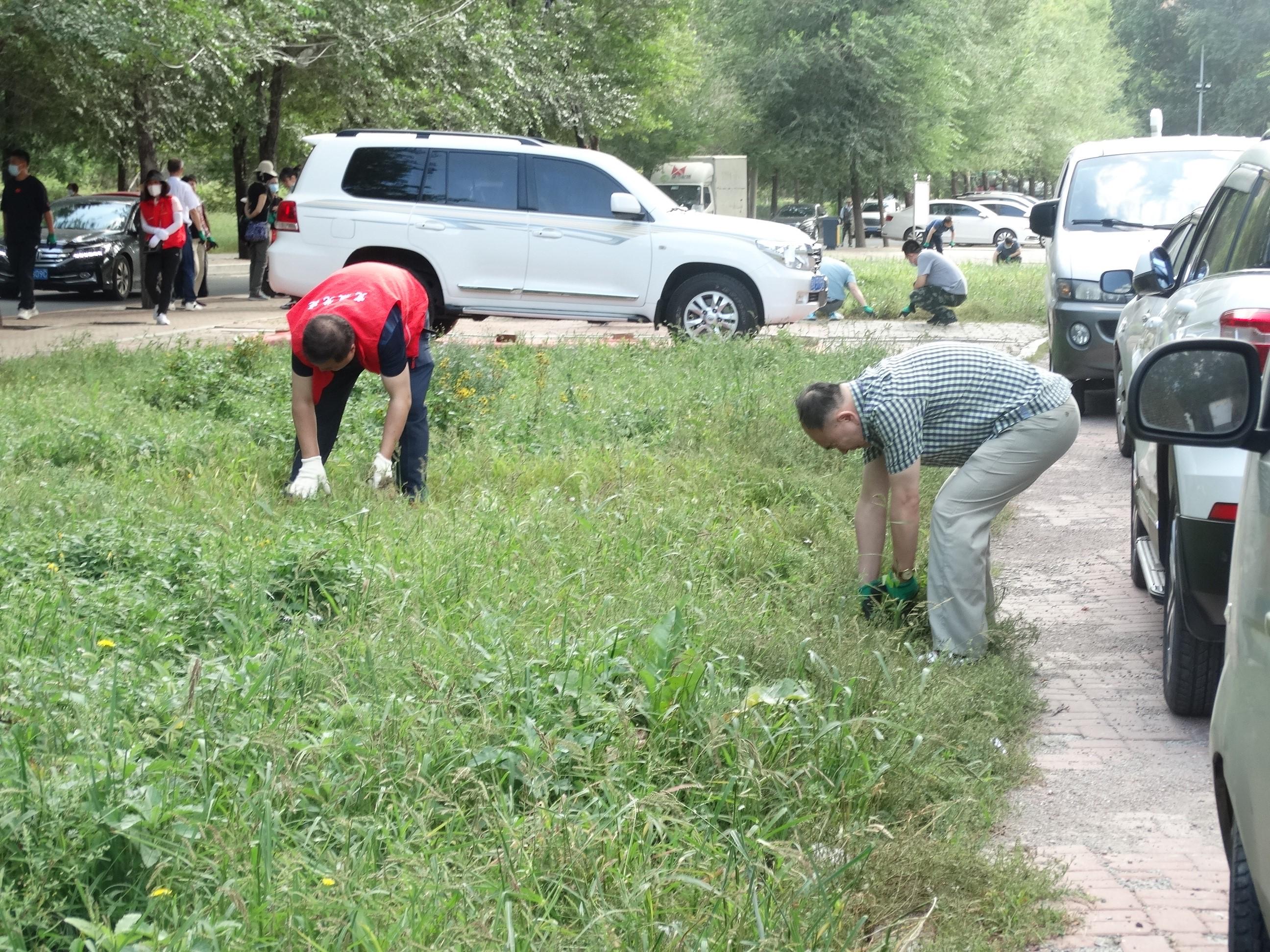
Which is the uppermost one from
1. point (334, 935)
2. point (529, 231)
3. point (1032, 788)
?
point (529, 231)

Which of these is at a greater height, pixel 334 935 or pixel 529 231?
pixel 529 231

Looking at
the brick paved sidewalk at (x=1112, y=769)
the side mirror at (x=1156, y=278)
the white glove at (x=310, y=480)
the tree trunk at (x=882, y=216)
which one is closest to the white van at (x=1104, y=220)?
the brick paved sidewalk at (x=1112, y=769)

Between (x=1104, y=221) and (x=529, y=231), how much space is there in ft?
18.3

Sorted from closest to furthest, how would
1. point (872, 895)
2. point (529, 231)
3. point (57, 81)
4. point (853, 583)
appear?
point (872, 895), point (853, 583), point (529, 231), point (57, 81)

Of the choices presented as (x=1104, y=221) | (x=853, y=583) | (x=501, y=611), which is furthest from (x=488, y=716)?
(x=1104, y=221)

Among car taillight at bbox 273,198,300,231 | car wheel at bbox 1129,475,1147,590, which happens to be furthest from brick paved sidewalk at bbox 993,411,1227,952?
car taillight at bbox 273,198,300,231

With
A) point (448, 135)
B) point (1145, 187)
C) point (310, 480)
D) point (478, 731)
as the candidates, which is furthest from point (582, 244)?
point (478, 731)

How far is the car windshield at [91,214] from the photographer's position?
70.0 feet

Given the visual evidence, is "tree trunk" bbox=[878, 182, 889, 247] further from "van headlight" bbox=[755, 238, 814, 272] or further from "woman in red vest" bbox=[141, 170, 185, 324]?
"van headlight" bbox=[755, 238, 814, 272]

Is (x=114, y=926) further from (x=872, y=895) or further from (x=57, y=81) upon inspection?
(x=57, y=81)

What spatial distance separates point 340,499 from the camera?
652 centimetres

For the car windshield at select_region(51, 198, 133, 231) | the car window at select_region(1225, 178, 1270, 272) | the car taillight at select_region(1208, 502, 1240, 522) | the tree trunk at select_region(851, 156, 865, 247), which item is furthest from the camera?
the tree trunk at select_region(851, 156, 865, 247)

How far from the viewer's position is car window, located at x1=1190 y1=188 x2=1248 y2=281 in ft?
18.3

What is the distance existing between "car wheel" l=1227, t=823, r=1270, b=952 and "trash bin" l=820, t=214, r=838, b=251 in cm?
4185
